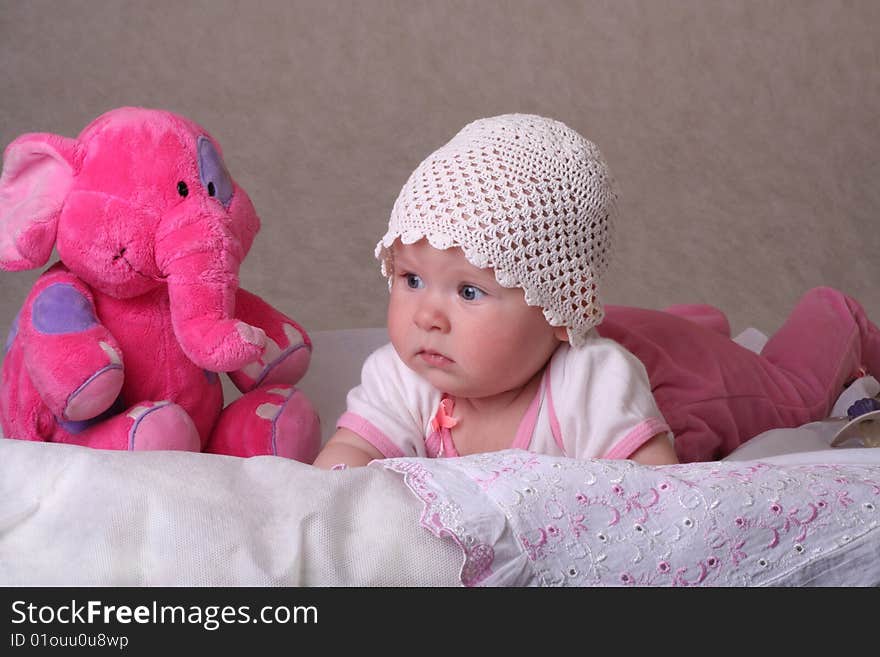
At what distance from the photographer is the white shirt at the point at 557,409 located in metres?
1.56

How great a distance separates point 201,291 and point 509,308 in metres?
0.38

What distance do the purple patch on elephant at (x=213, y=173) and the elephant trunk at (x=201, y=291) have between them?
54mm

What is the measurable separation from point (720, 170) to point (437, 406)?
6.73 ft

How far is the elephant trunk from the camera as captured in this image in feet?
5.07

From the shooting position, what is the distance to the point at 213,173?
5.39 feet

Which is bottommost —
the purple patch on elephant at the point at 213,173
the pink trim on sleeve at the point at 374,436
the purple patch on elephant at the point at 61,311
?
the pink trim on sleeve at the point at 374,436

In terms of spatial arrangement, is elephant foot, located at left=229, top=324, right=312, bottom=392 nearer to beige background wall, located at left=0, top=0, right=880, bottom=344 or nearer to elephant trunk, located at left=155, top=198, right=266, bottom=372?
elephant trunk, located at left=155, top=198, right=266, bottom=372

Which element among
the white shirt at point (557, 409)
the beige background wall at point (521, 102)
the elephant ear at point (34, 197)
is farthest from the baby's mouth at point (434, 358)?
the beige background wall at point (521, 102)

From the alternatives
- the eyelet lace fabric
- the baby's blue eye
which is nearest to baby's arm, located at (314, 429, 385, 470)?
the baby's blue eye

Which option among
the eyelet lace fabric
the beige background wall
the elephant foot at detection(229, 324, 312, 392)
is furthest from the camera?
the beige background wall

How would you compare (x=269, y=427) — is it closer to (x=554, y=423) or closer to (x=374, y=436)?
(x=374, y=436)

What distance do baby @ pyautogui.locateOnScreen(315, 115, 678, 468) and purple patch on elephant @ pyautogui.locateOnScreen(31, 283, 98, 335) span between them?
0.35 metres

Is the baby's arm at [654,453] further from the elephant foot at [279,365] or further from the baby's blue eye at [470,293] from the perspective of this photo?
the elephant foot at [279,365]
